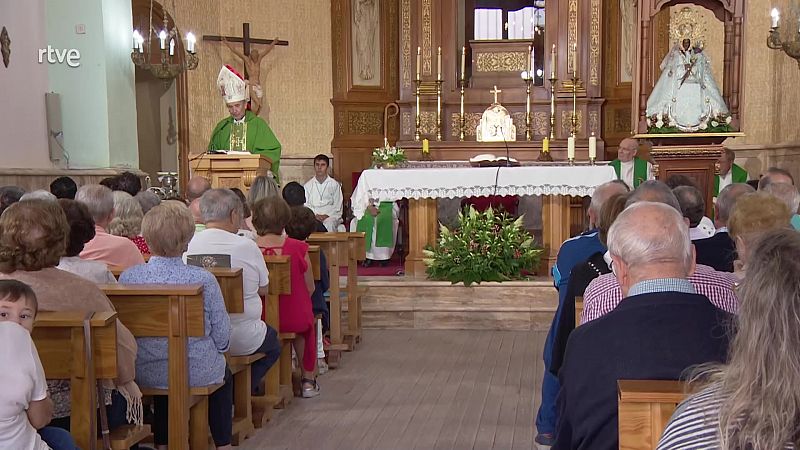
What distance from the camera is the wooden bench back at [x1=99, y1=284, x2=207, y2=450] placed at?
10.5 feet

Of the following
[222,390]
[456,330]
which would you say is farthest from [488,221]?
[222,390]

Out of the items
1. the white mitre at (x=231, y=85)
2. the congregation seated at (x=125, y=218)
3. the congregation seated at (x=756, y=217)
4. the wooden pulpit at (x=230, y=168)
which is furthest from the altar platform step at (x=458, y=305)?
the congregation seated at (x=756, y=217)

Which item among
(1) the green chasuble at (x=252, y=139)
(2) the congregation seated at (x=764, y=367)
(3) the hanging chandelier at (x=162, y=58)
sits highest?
(3) the hanging chandelier at (x=162, y=58)

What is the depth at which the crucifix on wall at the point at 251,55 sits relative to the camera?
1057cm

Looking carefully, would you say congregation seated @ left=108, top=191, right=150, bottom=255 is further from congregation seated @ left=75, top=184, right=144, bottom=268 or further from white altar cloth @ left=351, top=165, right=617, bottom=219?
white altar cloth @ left=351, top=165, right=617, bottom=219

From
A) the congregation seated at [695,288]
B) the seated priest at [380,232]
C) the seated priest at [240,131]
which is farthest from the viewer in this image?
the seated priest at [240,131]

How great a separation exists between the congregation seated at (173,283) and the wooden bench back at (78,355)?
0.70m

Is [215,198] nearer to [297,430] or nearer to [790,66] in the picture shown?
[297,430]

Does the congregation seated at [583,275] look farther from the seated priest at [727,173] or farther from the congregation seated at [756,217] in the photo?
the seated priest at [727,173]

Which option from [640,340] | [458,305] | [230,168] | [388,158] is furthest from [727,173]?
[640,340]

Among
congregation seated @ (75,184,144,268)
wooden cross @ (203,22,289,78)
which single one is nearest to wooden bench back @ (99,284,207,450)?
congregation seated @ (75,184,144,268)

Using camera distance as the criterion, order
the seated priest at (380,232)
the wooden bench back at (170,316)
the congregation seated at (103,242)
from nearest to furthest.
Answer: the wooden bench back at (170,316)
the congregation seated at (103,242)
the seated priest at (380,232)

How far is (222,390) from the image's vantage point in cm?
374

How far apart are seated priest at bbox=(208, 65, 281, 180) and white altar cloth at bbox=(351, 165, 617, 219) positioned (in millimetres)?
1780
